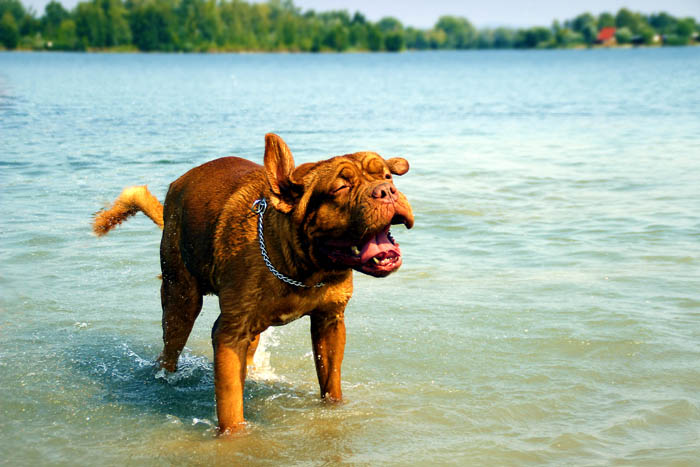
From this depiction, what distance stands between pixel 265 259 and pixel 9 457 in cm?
197

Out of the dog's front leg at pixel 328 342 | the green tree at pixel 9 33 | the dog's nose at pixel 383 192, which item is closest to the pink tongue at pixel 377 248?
the dog's nose at pixel 383 192

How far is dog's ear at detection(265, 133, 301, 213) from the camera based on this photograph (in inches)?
179

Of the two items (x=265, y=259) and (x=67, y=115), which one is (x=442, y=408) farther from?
(x=67, y=115)

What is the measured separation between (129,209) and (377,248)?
9.51 feet

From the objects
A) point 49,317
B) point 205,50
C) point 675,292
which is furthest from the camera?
point 205,50

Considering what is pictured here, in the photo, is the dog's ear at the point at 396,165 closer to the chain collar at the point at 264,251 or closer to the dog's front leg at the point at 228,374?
the chain collar at the point at 264,251

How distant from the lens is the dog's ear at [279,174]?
14.9 feet

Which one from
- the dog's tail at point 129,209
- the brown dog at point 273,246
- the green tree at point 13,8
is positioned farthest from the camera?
the green tree at point 13,8

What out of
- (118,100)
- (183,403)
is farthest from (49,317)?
(118,100)

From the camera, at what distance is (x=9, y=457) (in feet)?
16.4

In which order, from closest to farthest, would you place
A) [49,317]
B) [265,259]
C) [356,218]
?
[356,218] → [265,259] → [49,317]

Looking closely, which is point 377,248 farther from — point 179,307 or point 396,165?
point 179,307

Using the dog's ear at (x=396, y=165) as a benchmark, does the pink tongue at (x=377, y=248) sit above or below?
below

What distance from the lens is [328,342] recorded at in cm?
530
